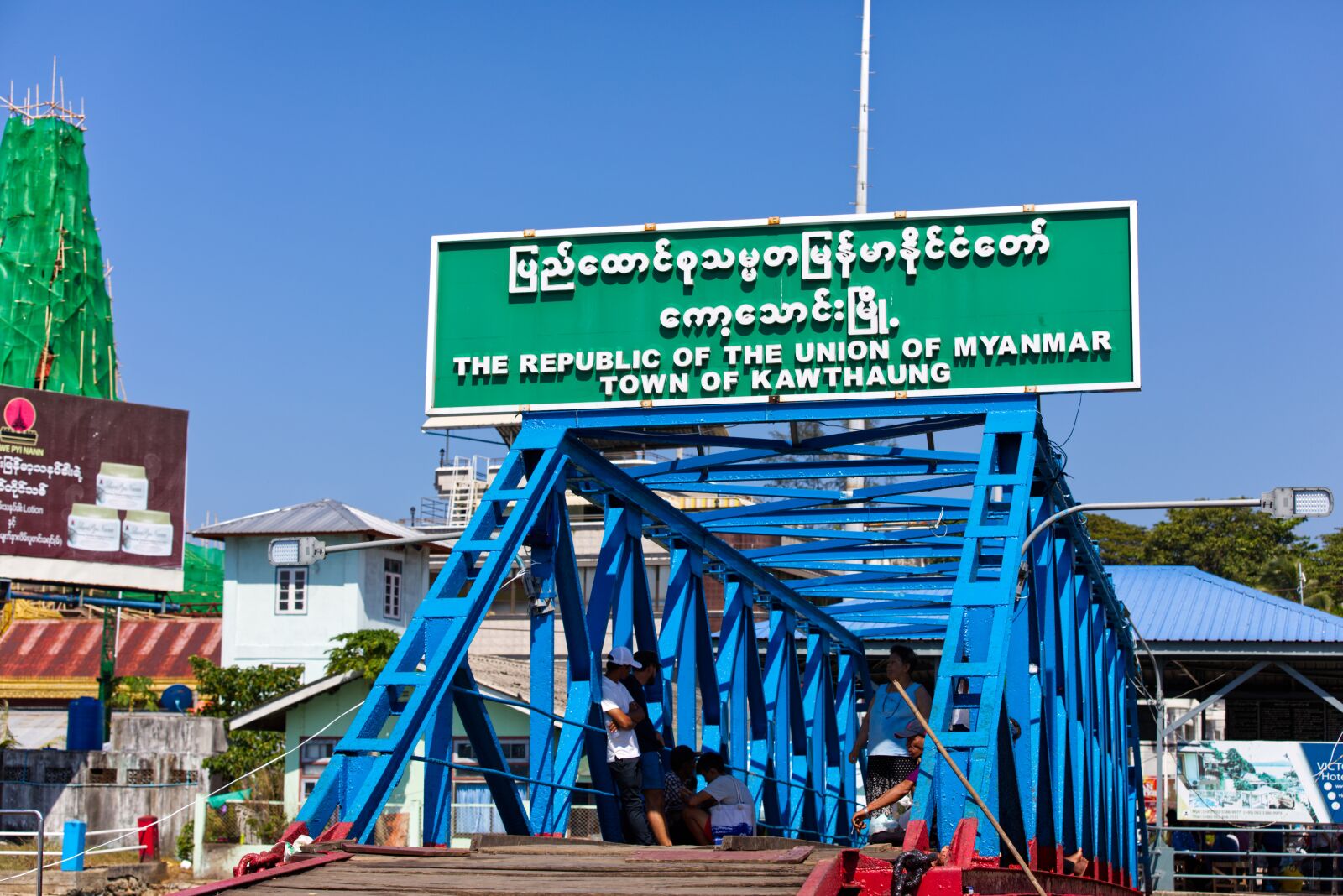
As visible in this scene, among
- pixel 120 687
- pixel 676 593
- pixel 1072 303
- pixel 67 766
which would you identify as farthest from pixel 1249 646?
pixel 120 687

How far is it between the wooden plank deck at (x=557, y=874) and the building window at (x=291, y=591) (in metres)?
41.7

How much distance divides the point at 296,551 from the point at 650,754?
7961 mm

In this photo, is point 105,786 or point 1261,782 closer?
point 1261,782

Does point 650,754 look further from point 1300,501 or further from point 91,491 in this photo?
point 91,491

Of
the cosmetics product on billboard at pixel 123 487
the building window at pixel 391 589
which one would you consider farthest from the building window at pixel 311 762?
the building window at pixel 391 589

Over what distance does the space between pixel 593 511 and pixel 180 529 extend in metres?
19.3

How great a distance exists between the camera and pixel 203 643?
61.6 metres

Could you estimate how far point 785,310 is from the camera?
45.8 ft

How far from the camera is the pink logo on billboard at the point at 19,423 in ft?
130

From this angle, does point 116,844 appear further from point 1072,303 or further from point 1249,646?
point 1072,303

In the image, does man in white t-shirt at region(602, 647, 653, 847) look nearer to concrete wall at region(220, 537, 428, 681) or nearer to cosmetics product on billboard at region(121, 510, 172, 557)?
cosmetics product on billboard at region(121, 510, 172, 557)

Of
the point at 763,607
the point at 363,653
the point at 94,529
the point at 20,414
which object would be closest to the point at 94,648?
the point at 94,529

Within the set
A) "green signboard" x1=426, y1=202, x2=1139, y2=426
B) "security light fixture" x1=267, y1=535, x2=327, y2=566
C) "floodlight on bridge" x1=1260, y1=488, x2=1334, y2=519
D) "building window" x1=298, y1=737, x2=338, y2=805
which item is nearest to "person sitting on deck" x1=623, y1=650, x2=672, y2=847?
"green signboard" x1=426, y1=202, x2=1139, y2=426

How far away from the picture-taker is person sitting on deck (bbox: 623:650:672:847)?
1386cm
